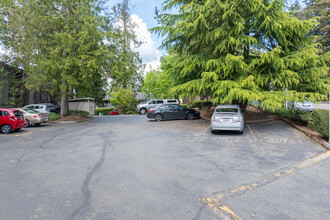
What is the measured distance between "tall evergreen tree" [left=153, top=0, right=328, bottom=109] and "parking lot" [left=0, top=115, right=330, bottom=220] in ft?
14.1

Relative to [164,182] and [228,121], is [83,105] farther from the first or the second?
[164,182]

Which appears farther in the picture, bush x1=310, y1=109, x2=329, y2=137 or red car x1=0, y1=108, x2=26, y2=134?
red car x1=0, y1=108, x2=26, y2=134

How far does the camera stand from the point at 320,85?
12.5 metres

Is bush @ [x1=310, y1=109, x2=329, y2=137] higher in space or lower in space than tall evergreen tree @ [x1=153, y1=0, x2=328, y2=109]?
lower

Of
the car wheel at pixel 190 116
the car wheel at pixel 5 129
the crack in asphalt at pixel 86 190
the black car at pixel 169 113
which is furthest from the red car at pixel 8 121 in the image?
the car wheel at pixel 190 116

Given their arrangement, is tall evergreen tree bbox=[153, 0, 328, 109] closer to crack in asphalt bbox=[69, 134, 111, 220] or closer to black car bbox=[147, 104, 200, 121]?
black car bbox=[147, 104, 200, 121]

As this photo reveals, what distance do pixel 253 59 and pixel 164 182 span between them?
1073cm

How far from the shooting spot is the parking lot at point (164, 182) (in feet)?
11.3

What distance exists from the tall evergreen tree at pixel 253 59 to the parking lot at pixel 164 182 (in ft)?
14.1

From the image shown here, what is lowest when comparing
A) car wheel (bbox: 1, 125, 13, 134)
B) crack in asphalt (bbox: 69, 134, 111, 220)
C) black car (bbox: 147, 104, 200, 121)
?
crack in asphalt (bbox: 69, 134, 111, 220)

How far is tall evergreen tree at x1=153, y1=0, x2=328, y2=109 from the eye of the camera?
11563mm

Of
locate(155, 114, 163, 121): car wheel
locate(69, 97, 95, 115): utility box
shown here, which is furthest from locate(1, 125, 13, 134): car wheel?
locate(69, 97, 95, 115): utility box

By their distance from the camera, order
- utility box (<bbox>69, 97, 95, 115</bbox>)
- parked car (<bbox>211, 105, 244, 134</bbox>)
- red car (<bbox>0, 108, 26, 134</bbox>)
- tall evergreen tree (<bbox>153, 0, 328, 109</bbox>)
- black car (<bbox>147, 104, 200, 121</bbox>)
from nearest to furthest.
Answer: parked car (<bbox>211, 105, 244, 134</bbox>), tall evergreen tree (<bbox>153, 0, 328, 109</bbox>), red car (<bbox>0, 108, 26, 134</bbox>), black car (<bbox>147, 104, 200, 121</bbox>), utility box (<bbox>69, 97, 95, 115</bbox>)

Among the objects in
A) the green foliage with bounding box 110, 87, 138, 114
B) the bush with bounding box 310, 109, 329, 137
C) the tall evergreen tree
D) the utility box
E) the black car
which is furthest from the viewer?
the green foliage with bounding box 110, 87, 138, 114
